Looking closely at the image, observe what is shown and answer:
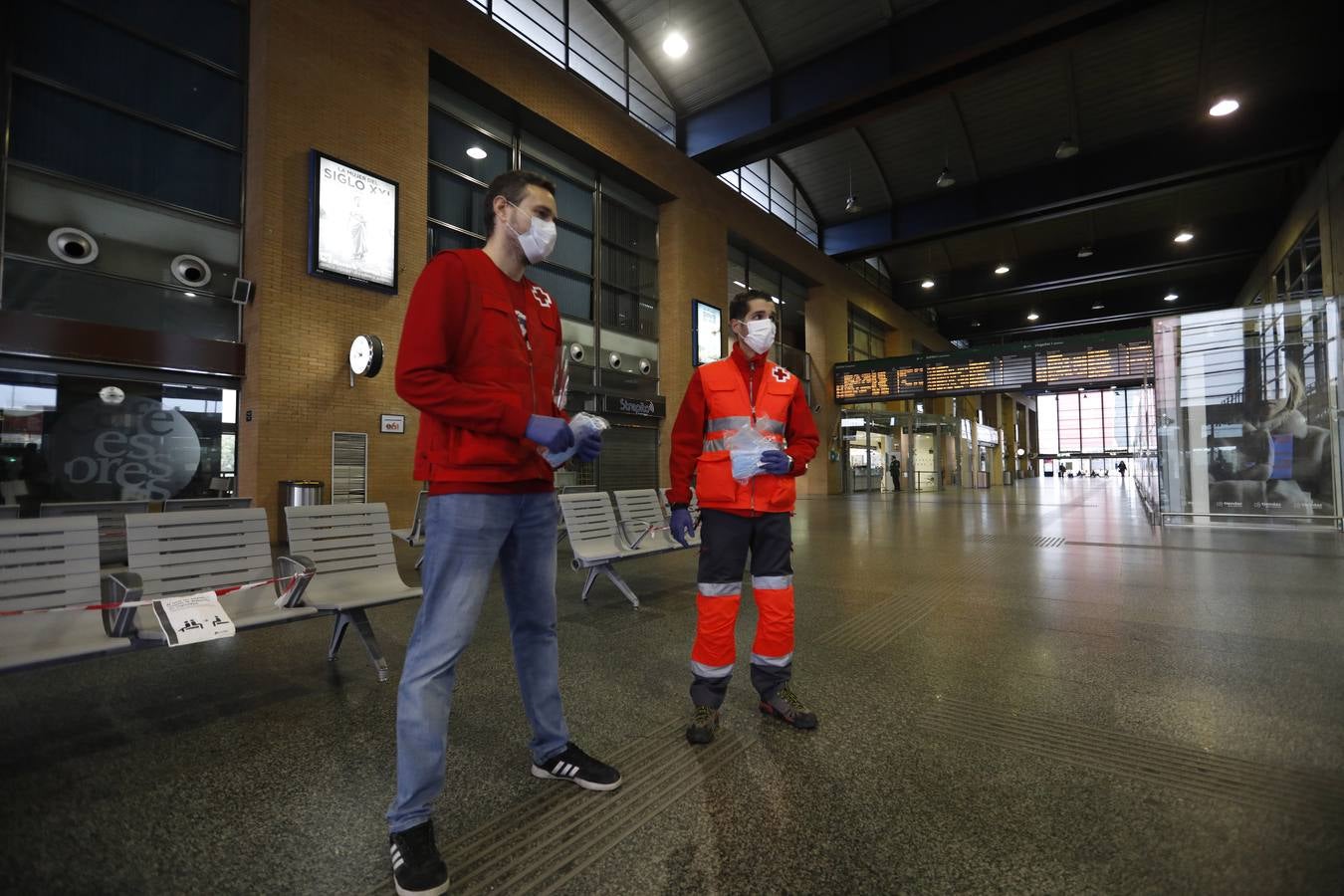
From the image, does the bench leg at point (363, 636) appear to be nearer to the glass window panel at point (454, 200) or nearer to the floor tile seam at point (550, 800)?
the floor tile seam at point (550, 800)

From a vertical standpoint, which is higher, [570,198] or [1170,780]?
[570,198]

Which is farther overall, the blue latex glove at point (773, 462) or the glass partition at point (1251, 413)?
the glass partition at point (1251, 413)

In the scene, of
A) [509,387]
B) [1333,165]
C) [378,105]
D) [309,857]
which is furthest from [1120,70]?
[309,857]

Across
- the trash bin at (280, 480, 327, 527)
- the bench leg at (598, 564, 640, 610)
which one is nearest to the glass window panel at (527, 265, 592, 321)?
the trash bin at (280, 480, 327, 527)

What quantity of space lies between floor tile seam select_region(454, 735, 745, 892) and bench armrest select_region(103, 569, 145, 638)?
6.53 ft

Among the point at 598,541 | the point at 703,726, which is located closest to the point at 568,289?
the point at 598,541

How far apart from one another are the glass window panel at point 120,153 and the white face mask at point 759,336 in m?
9.02

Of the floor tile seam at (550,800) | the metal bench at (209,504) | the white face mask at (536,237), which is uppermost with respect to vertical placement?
the white face mask at (536,237)

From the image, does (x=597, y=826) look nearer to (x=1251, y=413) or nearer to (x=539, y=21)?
(x=1251, y=413)

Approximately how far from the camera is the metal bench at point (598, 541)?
16.4 ft

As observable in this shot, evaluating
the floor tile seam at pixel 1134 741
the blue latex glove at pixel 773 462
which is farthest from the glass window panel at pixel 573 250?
the floor tile seam at pixel 1134 741

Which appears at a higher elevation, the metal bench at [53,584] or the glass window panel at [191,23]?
the glass window panel at [191,23]

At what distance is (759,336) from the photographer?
2730mm

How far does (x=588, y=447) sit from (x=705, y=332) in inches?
566
